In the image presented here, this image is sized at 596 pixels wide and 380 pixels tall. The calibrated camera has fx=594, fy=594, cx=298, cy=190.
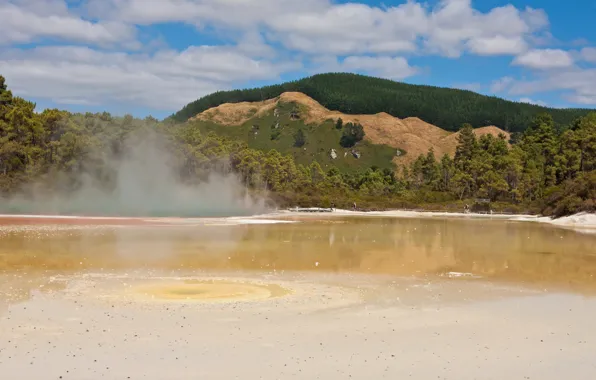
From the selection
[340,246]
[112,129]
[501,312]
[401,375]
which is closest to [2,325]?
[401,375]

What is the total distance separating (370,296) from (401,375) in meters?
7.47

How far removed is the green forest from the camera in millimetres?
86500

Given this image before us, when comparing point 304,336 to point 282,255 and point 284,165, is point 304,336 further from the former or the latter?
point 284,165

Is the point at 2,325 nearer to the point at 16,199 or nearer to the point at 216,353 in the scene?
the point at 216,353

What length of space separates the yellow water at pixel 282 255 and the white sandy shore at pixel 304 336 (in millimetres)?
2393

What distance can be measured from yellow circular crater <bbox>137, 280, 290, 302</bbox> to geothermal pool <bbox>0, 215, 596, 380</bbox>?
0.22 ft

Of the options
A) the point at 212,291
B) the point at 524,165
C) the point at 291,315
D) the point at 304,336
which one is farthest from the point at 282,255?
the point at 524,165

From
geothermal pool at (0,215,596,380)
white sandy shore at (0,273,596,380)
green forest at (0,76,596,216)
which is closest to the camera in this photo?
white sandy shore at (0,273,596,380)

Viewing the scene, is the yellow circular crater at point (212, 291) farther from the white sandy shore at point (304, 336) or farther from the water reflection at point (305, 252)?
the water reflection at point (305, 252)

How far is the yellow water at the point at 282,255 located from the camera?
73.0 feet

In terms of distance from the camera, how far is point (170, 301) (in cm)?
1658

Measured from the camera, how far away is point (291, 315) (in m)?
14.8

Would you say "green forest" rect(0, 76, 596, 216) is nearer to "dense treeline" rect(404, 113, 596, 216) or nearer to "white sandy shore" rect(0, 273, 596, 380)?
"dense treeline" rect(404, 113, 596, 216)

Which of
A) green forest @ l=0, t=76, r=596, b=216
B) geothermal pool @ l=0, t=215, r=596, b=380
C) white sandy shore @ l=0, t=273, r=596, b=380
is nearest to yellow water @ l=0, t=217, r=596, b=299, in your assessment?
geothermal pool @ l=0, t=215, r=596, b=380
